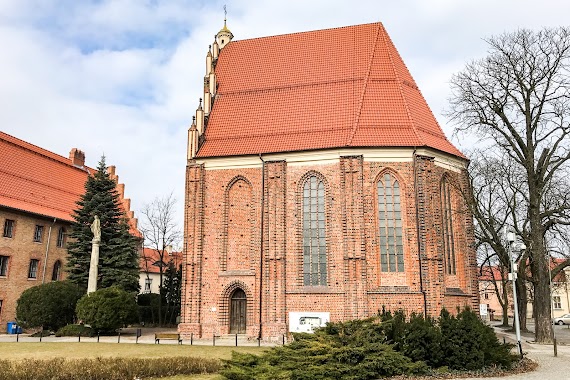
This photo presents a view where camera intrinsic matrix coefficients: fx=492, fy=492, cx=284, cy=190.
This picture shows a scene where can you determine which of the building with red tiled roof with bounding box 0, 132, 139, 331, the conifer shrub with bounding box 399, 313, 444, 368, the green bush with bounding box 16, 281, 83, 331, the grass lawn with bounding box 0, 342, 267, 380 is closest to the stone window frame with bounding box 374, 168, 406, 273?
the grass lawn with bounding box 0, 342, 267, 380

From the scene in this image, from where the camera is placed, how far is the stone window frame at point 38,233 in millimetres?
32875

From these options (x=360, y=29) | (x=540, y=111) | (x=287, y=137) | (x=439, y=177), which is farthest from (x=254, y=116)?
(x=540, y=111)

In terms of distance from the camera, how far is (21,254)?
31.3 m

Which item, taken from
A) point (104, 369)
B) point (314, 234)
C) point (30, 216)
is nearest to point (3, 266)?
point (30, 216)

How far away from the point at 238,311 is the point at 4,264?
16.4m

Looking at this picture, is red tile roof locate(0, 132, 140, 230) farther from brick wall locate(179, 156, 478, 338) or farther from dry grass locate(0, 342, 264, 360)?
brick wall locate(179, 156, 478, 338)

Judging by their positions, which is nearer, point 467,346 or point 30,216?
point 467,346

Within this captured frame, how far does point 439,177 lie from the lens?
24453 mm

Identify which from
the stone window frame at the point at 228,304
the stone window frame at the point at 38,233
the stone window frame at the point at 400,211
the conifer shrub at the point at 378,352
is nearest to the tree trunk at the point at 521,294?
the stone window frame at the point at 400,211

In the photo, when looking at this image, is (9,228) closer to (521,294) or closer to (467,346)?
(467,346)

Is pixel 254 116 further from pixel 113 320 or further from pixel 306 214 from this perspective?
pixel 113 320

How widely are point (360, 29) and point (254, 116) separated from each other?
8103mm

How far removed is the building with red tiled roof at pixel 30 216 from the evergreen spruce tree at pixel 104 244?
2.79 metres

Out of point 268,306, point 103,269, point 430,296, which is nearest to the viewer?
point 430,296
